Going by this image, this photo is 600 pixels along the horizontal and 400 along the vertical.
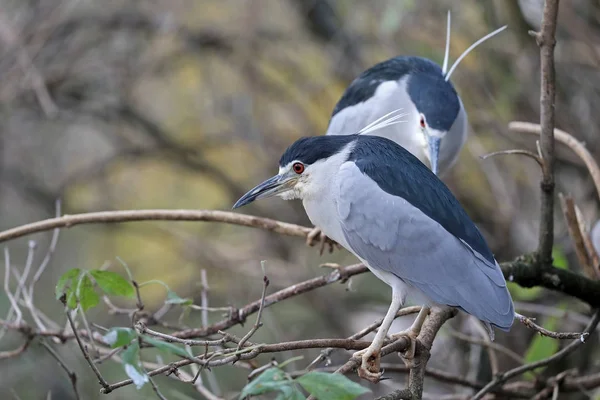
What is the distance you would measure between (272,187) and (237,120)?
247cm

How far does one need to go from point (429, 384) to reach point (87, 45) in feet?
8.71

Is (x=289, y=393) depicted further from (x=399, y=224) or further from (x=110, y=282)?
(x=399, y=224)

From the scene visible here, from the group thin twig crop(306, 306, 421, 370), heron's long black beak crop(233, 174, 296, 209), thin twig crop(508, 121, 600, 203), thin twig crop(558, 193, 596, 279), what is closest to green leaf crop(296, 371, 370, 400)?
thin twig crop(306, 306, 421, 370)

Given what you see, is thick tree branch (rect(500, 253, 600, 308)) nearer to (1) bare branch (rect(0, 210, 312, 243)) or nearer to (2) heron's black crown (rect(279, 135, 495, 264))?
(2) heron's black crown (rect(279, 135, 495, 264))

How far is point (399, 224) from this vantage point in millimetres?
2002

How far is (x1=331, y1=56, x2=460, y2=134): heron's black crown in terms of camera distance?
280 cm

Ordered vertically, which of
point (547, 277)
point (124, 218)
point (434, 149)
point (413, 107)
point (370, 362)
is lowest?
point (370, 362)

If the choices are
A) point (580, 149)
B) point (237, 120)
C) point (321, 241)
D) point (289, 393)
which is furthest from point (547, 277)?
point (237, 120)

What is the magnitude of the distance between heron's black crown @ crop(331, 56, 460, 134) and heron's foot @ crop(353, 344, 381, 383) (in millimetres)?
1130

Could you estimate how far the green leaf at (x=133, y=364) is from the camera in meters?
1.19

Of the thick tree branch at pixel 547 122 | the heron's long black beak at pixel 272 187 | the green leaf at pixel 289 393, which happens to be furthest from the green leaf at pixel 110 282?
the thick tree branch at pixel 547 122

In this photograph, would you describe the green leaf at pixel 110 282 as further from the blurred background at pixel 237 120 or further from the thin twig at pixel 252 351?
the blurred background at pixel 237 120

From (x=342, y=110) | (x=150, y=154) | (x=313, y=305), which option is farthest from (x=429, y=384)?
(x=150, y=154)

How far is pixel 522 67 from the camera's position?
3928 millimetres
